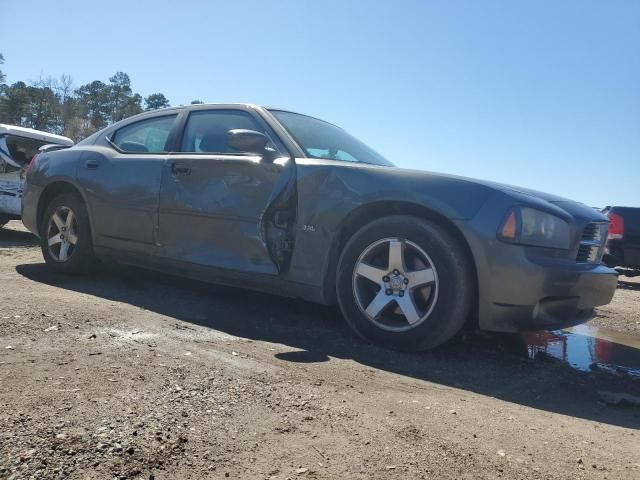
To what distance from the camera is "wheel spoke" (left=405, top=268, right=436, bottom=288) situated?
3193mm

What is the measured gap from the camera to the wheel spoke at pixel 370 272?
3365 millimetres

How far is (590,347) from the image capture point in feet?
13.1

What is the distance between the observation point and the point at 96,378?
2389 millimetres

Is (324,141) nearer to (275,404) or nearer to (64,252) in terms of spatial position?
(275,404)

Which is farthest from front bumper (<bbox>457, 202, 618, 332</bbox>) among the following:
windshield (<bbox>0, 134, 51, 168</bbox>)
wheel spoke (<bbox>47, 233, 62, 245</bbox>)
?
windshield (<bbox>0, 134, 51, 168</bbox>)

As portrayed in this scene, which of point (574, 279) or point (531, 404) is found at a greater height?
point (574, 279)

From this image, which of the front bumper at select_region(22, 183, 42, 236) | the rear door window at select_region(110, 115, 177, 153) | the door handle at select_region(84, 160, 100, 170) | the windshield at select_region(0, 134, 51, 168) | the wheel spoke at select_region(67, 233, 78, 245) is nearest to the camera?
the rear door window at select_region(110, 115, 177, 153)

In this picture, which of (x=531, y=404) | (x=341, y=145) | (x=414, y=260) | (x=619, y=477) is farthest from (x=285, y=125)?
(x=619, y=477)

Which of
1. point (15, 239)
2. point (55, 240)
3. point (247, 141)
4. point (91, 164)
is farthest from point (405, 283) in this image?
point (15, 239)

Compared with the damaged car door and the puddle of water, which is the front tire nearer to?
the damaged car door

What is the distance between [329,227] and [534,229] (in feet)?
4.24

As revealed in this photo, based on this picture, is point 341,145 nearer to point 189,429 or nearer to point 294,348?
point 294,348

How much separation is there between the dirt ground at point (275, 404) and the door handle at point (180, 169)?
1134 mm

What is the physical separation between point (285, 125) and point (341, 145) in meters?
0.54
